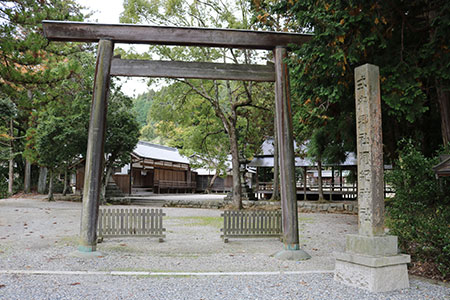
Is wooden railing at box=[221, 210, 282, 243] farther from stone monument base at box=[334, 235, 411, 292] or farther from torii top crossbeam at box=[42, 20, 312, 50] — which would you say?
torii top crossbeam at box=[42, 20, 312, 50]

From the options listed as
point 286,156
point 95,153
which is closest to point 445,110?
point 286,156

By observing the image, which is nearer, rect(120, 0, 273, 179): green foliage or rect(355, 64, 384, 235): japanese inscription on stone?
rect(355, 64, 384, 235): japanese inscription on stone

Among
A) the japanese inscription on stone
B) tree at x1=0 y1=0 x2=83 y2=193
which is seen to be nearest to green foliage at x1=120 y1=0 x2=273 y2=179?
tree at x1=0 y1=0 x2=83 y2=193

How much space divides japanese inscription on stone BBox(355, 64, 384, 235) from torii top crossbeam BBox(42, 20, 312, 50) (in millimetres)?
2527

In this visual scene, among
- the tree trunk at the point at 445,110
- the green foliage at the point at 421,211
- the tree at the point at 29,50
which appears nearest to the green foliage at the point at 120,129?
the tree at the point at 29,50

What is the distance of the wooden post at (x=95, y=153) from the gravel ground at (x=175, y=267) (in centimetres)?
52

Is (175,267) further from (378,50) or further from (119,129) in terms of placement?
(119,129)

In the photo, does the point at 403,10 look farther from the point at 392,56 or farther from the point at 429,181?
the point at 429,181

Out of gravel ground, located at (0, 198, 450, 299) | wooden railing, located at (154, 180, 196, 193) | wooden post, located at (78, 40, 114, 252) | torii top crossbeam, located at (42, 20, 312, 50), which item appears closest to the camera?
gravel ground, located at (0, 198, 450, 299)

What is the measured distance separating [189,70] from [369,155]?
3930mm

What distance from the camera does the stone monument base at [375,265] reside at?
439 cm

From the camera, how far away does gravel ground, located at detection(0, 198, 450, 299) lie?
4254mm

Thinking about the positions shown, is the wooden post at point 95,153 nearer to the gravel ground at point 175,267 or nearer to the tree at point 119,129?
the gravel ground at point 175,267

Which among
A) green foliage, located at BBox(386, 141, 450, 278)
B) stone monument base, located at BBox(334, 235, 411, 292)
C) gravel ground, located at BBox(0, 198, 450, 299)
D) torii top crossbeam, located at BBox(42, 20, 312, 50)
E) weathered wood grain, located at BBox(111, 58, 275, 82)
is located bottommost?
gravel ground, located at BBox(0, 198, 450, 299)
